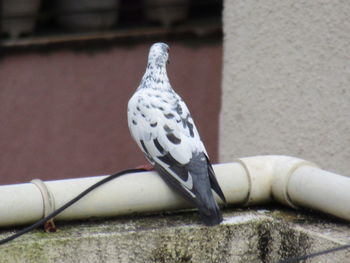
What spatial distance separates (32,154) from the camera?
6.91 meters

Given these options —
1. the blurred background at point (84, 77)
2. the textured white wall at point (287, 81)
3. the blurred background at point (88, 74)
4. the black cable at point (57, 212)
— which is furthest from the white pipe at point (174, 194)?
the blurred background at point (84, 77)

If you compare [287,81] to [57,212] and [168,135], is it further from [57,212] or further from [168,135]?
[57,212]

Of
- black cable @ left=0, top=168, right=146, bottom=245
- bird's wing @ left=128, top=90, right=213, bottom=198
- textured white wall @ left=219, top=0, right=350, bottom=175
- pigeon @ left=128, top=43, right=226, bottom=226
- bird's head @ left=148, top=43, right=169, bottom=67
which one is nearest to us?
black cable @ left=0, top=168, right=146, bottom=245

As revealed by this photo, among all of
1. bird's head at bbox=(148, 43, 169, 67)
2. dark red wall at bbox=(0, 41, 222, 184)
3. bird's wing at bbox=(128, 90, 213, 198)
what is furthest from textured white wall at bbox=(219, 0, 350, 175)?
bird's wing at bbox=(128, 90, 213, 198)

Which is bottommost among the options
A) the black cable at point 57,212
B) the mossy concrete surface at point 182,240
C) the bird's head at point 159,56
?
the mossy concrete surface at point 182,240

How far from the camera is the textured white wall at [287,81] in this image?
218 inches

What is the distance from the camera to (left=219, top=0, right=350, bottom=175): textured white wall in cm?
554

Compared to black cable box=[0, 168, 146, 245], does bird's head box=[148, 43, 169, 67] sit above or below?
above

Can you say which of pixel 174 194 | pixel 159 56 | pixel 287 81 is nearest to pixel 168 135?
pixel 174 194

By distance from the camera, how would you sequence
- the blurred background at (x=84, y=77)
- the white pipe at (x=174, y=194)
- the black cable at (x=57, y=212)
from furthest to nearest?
1. the blurred background at (x=84, y=77)
2. the white pipe at (x=174, y=194)
3. the black cable at (x=57, y=212)

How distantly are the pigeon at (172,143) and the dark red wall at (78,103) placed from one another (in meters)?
2.23

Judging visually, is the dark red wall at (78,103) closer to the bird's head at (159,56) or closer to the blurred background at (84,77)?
the blurred background at (84,77)

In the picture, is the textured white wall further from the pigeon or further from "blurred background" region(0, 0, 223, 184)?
the pigeon

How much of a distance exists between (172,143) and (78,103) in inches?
108
